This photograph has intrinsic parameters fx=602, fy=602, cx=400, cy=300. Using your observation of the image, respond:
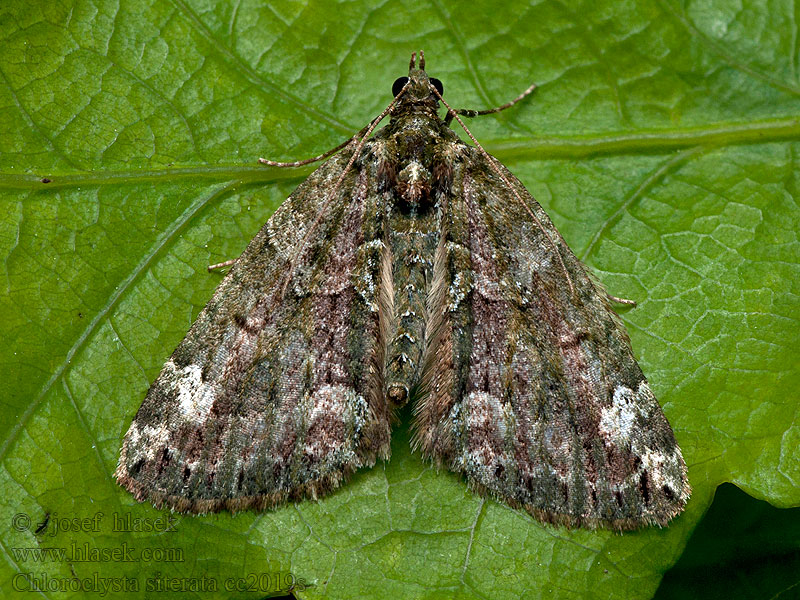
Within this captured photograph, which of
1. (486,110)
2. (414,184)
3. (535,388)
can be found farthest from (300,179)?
(535,388)

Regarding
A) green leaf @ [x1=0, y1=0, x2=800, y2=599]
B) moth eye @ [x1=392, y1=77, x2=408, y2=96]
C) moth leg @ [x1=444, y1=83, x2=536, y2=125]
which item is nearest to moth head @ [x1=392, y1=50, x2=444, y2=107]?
moth eye @ [x1=392, y1=77, x2=408, y2=96]

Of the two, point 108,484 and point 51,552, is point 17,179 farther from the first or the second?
point 51,552

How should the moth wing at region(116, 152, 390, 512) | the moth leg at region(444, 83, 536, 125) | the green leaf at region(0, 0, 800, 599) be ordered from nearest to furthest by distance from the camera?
1. the moth wing at region(116, 152, 390, 512)
2. the green leaf at region(0, 0, 800, 599)
3. the moth leg at region(444, 83, 536, 125)

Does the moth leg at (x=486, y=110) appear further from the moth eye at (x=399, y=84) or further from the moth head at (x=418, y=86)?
the moth eye at (x=399, y=84)

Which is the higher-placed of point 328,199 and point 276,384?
point 328,199

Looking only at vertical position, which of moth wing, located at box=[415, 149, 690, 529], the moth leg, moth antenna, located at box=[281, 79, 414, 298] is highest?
the moth leg

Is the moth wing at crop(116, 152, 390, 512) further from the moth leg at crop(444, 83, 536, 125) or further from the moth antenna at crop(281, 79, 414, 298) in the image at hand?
the moth leg at crop(444, 83, 536, 125)

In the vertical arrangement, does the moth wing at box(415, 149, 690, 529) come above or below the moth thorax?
below

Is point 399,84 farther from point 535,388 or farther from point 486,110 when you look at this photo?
point 535,388
